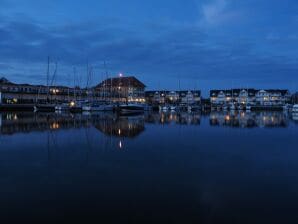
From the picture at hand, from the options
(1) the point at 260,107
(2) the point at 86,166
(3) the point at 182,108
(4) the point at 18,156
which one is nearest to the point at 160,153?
(2) the point at 86,166

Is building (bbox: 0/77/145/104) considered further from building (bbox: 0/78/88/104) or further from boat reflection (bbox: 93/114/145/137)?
boat reflection (bbox: 93/114/145/137)

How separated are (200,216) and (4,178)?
6274mm

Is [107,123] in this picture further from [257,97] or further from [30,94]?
[257,97]

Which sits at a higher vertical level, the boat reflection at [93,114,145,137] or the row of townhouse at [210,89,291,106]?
the row of townhouse at [210,89,291,106]

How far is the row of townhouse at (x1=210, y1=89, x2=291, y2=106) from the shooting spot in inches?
6073

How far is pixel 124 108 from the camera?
78.7 meters

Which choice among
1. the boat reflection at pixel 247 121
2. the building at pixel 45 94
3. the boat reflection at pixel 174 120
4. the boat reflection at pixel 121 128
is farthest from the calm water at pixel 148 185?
the building at pixel 45 94

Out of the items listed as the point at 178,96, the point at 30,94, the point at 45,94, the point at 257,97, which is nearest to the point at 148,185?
the point at 30,94

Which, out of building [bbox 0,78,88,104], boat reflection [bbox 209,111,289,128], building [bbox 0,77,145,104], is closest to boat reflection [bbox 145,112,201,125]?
boat reflection [bbox 209,111,289,128]

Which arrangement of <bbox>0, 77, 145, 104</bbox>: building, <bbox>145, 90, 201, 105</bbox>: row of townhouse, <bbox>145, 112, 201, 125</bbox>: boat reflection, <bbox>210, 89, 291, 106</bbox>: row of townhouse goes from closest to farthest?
<bbox>145, 112, 201, 125</bbox>: boat reflection, <bbox>0, 77, 145, 104</bbox>: building, <bbox>210, 89, 291, 106</bbox>: row of townhouse, <bbox>145, 90, 201, 105</bbox>: row of townhouse

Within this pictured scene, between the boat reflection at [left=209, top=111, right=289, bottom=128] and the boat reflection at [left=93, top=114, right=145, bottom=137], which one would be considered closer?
the boat reflection at [left=93, top=114, right=145, bottom=137]

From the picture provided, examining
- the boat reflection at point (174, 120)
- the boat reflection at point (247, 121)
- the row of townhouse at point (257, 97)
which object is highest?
the row of townhouse at point (257, 97)

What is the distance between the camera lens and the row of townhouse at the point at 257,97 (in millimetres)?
154250

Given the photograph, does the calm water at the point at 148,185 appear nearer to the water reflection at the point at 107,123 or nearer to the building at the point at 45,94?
the water reflection at the point at 107,123
